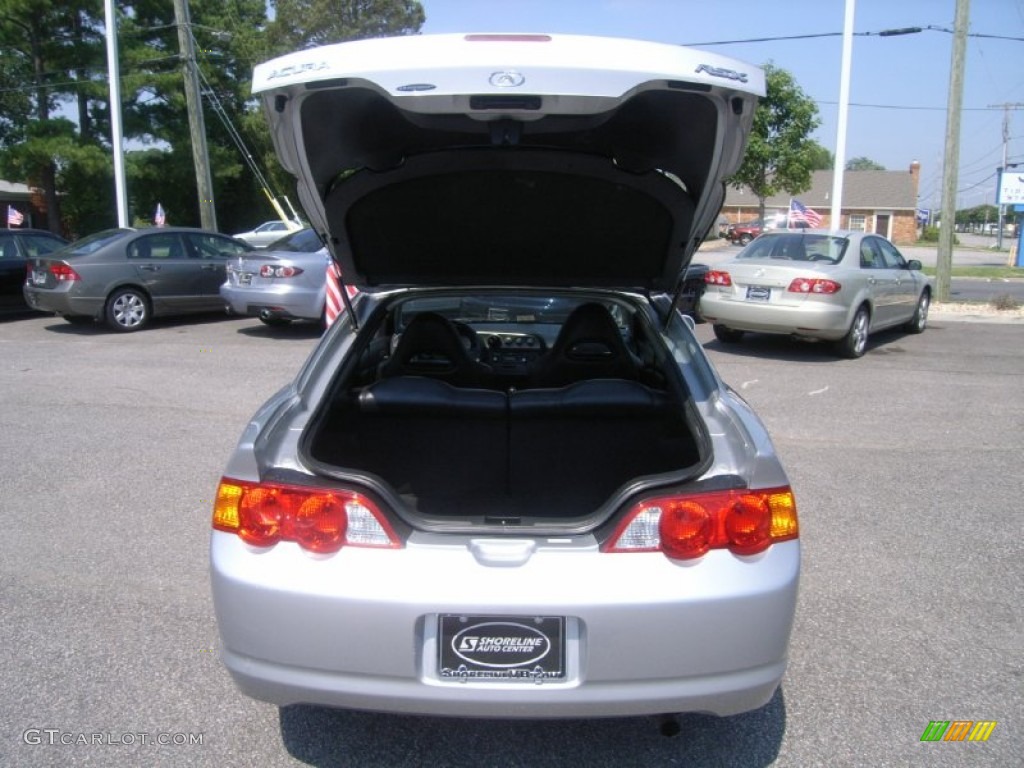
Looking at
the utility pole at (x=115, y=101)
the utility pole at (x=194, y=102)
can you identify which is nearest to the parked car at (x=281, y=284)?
the utility pole at (x=194, y=102)

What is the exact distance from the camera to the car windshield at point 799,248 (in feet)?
34.0

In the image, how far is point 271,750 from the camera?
2676mm

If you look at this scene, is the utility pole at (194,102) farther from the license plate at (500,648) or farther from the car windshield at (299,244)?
the license plate at (500,648)

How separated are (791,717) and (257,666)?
5.91 feet

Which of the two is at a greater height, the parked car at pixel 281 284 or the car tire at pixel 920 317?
the parked car at pixel 281 284

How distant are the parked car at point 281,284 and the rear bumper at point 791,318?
17.2 ft

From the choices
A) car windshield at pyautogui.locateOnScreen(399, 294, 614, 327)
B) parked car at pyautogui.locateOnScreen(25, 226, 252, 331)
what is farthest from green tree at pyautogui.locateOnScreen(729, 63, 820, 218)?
car windshield at pyautogui.locateOnScreen(399, 294, 614, 327)

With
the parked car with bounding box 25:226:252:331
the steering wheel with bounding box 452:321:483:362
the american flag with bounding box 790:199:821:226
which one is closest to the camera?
the steering wheel with bounding box 452:321:483:362

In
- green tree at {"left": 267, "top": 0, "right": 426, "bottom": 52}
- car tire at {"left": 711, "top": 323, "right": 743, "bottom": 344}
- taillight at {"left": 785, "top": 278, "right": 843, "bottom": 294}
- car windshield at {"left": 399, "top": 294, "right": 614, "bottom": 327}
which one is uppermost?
green tree at {"left": 267, "top": 0, "right": 426, "bottom": 52}

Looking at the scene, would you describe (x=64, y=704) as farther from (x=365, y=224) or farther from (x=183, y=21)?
(x=183, y=21)

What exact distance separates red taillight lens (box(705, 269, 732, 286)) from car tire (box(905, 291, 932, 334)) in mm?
3826

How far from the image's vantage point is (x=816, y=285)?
9.75m

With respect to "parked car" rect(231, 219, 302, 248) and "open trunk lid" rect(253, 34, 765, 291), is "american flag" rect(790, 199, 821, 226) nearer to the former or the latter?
"parked car" rect(231, 219, 302, 248)

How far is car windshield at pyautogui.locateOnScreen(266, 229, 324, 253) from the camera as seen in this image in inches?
448
